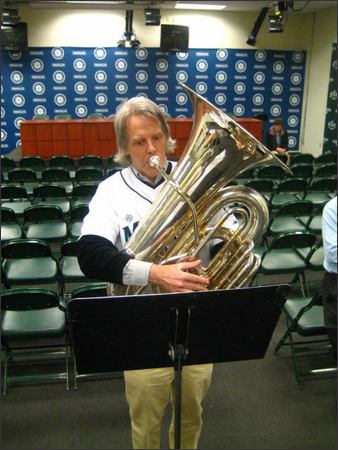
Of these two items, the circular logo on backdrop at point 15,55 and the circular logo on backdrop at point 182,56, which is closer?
the circular logo on backdrop at point 15,55

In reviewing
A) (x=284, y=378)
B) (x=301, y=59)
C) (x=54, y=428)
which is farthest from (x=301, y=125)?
(x=54, y=428)

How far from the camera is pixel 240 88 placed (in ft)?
45.6

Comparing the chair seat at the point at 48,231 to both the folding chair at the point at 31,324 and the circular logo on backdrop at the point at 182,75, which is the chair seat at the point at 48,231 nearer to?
the folding chair at the point at 31,324

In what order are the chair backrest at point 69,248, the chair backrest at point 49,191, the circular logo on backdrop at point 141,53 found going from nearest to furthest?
the chair backrest at point 69,248
the chair backrest at point 49,191
the circular logo on backdrop at point 141,53

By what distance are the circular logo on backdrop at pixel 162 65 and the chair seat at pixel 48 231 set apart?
379 inches

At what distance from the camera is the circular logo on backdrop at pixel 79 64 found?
516 inches

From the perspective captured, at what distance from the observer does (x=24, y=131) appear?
34.4 ft

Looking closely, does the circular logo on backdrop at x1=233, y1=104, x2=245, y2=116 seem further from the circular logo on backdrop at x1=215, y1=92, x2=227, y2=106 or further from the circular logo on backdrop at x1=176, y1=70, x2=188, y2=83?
the circular logo on backdrop at x1=176, y1=70, x2=188, y2=83

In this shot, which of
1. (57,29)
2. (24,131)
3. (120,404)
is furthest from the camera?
(57,29)

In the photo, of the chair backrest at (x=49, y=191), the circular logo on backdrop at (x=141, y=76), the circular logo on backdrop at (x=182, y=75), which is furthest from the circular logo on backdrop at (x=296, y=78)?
the chair backrest at (x=49, y=191)

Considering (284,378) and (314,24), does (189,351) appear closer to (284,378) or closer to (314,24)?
(284,378)

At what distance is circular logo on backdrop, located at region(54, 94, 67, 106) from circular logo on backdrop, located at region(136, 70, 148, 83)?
2453 mm

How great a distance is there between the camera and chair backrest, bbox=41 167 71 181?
7441mm

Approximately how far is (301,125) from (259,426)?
13085 mm
